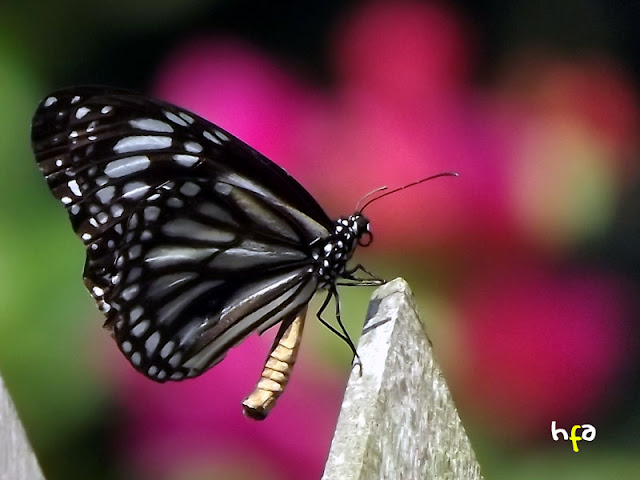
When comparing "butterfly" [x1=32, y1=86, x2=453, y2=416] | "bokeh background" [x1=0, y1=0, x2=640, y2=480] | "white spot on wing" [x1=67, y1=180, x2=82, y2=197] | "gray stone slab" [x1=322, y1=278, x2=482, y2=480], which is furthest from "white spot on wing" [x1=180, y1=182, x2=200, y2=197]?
"bokeh background" [x1=0, y1=0, x2=640, y2=480]

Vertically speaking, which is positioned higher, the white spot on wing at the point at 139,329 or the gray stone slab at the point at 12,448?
the white spot on wing at the point at 139,329

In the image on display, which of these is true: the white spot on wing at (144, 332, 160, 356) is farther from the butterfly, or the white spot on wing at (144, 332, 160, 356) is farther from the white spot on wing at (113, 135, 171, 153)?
the white spot on wing at (113, 135, 171, 153)

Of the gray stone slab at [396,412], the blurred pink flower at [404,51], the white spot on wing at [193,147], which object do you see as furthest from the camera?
the blurred pink flower at [404,51]

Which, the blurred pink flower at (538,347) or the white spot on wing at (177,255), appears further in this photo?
the blurred pink flower at (538,347)

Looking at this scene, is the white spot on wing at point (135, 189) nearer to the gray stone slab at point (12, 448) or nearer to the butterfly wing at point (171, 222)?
the butterfly wing at point (171, 222)

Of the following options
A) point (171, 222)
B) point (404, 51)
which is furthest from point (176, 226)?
point (404, 51)

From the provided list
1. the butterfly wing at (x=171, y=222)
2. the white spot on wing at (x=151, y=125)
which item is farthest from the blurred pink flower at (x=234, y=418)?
the white spot on wing at (x=151, y=125)

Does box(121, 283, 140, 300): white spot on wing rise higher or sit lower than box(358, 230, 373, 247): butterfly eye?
lower
